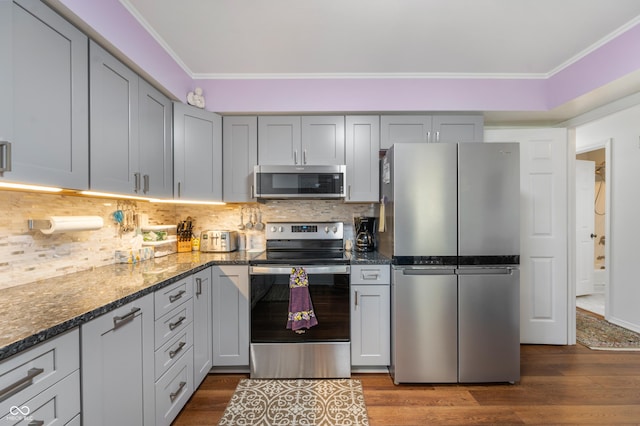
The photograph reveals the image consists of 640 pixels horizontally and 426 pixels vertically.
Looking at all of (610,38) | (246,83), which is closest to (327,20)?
(246,83)

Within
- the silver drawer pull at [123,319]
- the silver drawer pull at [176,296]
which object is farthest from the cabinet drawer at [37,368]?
the silver drawer pull at [176,296]

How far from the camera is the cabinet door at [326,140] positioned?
8.21 feet

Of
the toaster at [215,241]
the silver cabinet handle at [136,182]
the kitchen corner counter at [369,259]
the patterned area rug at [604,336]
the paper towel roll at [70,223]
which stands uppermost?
the silver cabinet handle at [136,182]

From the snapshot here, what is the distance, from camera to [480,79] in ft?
8.00

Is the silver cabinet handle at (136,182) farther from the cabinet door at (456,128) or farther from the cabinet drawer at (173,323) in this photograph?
the cabinet door at (456,128)

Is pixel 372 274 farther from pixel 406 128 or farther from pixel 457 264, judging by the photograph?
pixel 406 128

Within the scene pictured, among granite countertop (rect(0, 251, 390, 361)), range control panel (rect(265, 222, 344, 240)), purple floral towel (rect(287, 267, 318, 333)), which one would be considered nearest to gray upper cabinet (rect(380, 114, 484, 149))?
range control panel (rect(265, 222, 344, 240))

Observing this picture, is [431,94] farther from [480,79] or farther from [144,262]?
[144,262]

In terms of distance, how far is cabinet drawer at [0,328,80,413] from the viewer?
0.76 metres

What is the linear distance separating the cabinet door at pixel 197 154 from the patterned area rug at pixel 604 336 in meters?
3.84

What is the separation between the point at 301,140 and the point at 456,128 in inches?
55.0

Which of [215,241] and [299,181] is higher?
[299,181]

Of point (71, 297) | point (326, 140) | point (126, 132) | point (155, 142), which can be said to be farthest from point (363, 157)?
point (71, 297)

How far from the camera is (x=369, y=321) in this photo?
2162mm
